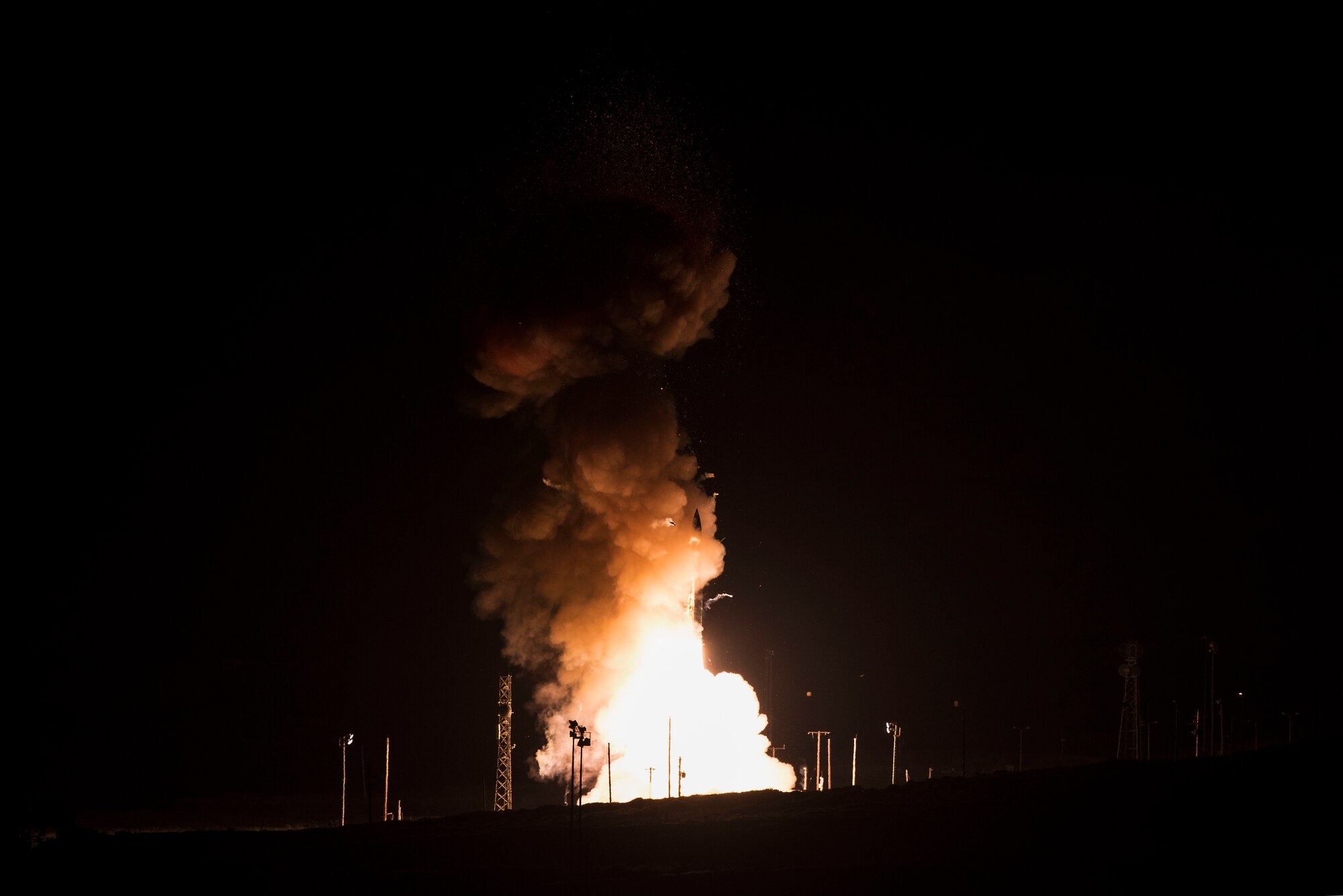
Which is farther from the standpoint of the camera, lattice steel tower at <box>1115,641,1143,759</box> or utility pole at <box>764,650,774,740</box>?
utility pole at <box>764,650,774,740</box>

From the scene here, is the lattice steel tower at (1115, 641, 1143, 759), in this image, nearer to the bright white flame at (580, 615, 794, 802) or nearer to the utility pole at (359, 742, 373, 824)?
the bright white flame at (580, 615, 794, 802)

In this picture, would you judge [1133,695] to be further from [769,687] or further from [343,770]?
[343,770]

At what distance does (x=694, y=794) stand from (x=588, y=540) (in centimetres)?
1310

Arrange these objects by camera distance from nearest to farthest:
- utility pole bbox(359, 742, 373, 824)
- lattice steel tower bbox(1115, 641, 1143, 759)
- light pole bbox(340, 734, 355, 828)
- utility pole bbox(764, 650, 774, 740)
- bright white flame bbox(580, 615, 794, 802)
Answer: bright white flame bbox(580, 615, 794, 802) < light pole bbox(340, 734, 355, 828) < lattice steel tower bbox(1115, 641, 1143, 759) < utility pole bbox(359, 742, 373, 824) < utility pole bbox(764, 650, 774, 740)

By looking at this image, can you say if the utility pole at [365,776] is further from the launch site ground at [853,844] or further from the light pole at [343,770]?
the launch site ground at [853,844]

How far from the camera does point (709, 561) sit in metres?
67.1

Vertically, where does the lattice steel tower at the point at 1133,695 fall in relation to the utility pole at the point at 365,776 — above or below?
above

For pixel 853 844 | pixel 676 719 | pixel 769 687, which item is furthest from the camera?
pixel 769 687

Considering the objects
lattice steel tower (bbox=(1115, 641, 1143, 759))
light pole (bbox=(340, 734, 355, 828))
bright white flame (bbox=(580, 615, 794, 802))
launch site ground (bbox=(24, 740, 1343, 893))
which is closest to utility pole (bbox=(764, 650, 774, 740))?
lattice steel tower (bbox=(1115, 641, 1143, 759))

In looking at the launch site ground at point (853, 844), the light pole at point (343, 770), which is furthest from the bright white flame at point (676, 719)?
the light pole at point (343, 770)

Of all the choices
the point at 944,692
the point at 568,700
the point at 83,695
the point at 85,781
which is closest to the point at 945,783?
the point at 568,700

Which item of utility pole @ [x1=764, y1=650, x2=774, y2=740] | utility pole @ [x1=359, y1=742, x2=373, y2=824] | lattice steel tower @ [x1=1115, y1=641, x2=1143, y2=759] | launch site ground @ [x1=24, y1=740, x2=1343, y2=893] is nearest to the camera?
launch site ground @ [x1=24, y1=740, x2=1343, y2=893]

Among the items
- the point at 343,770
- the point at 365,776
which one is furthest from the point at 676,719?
the point at 365,776

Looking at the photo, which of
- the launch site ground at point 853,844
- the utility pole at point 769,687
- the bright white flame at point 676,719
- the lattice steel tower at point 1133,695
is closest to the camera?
the launch site ground at point 853,844
